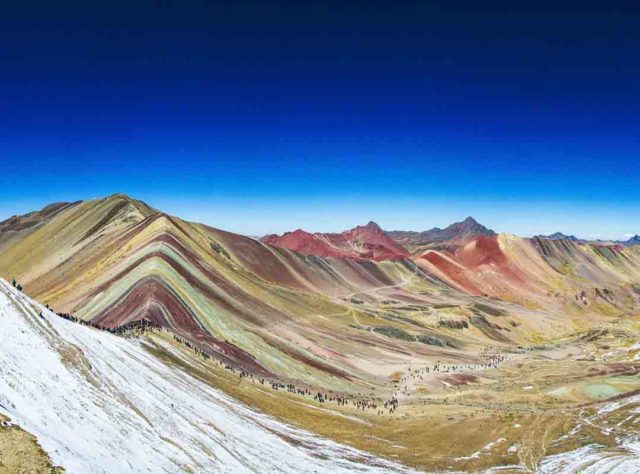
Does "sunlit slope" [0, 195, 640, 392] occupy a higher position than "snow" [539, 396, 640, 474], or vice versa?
"sunlit slope" [0, 195, 640, 392]

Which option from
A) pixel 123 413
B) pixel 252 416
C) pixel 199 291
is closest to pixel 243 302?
pixel 199 291

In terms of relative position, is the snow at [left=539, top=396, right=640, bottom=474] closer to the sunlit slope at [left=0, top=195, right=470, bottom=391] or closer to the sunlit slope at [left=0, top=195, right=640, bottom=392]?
the sunlit slope at [left=0, top=195, right=470, bottom=391]

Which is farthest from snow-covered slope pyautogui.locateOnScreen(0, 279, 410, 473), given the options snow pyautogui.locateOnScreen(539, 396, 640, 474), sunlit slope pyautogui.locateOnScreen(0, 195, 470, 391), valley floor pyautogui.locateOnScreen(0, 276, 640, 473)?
sunlit slope pyautogui.locateOnScreen(0, 195, 470, 391)

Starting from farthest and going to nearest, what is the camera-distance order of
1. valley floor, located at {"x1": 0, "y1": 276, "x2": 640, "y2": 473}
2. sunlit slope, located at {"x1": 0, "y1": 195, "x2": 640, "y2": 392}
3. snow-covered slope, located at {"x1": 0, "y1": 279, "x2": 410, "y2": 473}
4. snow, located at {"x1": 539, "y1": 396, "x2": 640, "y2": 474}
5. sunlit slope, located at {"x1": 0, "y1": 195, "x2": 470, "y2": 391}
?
1. sunlit slope, located at {"x1": 0, "y1": 195, "x2": 640, "y2": 392}
2. sunlit slope, located at {"x1": 0, "y1": 195, "x2": 470, "y2": 391}
3. snow, located at {"x1": 539, "y1": 396, "x2": 640, "y2": 474}
4. valley floor, located at {"x1": 0, "y1": 276, "x2": 640, "y2": 473}
5. snow-covered slope, located at {"x1": 0, "y1": 279, "x2": 410, "y2": 473}

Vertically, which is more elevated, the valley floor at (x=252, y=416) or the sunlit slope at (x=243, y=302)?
the sunlit slope at (x=243, y=302)

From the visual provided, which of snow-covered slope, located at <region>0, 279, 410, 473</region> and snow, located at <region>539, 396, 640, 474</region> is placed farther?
snow, located at <region>539, 396, 640, 474</region>

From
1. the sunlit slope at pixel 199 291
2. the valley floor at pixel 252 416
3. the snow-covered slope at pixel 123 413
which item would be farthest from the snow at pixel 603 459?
the sunlit slope at pixel 199 291

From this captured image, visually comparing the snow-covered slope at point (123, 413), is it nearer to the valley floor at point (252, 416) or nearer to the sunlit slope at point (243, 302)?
the valley floor at point (252, 416)

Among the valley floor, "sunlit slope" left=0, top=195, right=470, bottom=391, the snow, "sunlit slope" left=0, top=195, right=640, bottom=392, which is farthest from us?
"sunlit slope" left=0, top=195, right=640, bottom=392

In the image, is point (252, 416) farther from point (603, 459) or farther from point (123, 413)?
point (603, 459)
